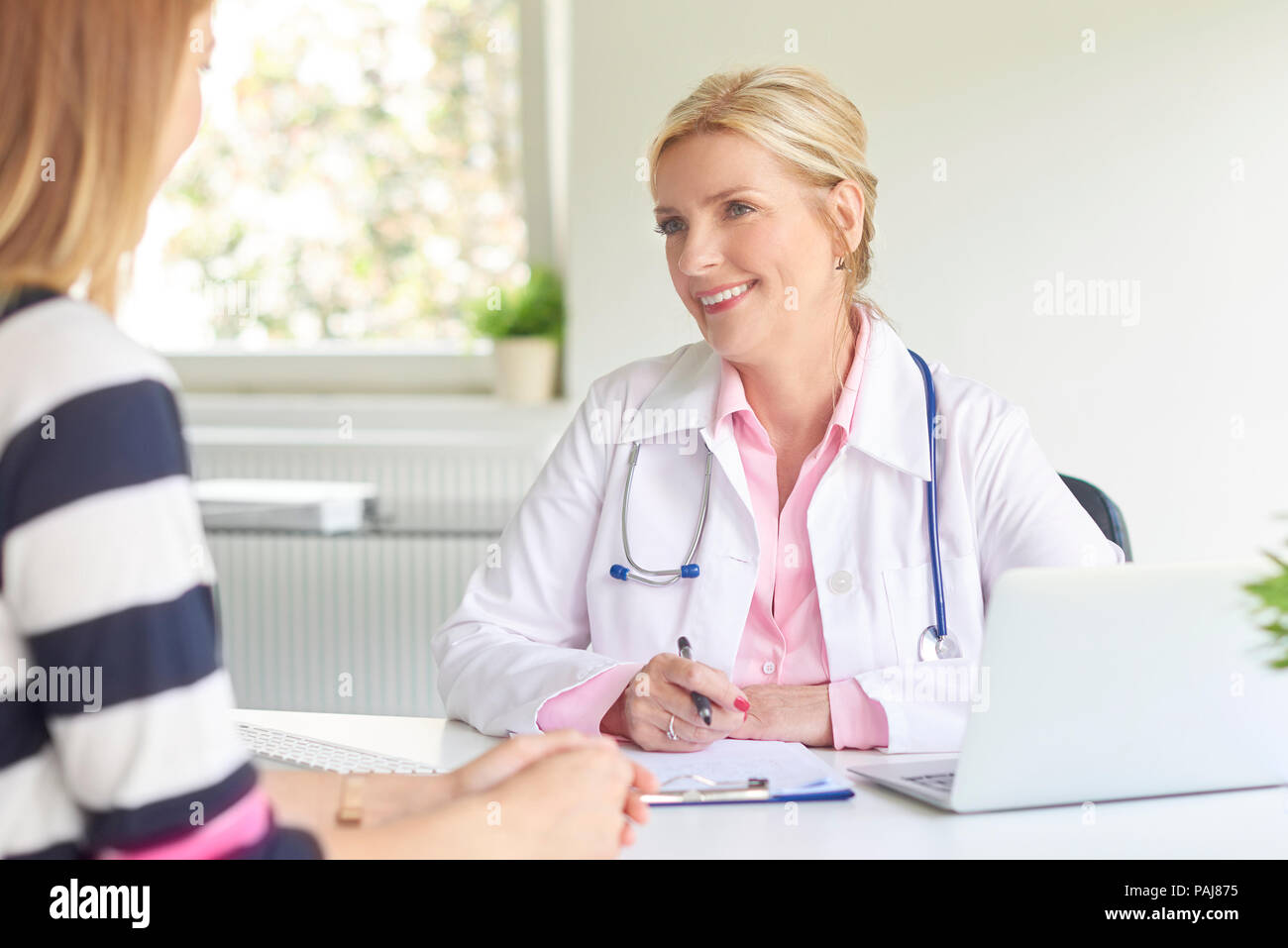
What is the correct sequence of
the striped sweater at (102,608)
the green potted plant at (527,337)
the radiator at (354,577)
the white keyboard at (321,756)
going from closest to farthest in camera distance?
the striped sweater at (102,608), the white keyboard at (321,756), the radiator at (354,577), the green potted plant at (527,337)

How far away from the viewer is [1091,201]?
9.75 feet

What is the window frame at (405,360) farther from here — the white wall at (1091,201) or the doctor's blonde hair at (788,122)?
the doctor's blonde hair at (788,122)

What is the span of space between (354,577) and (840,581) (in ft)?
6.54

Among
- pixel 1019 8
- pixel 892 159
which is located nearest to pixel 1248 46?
pixel 1019 8

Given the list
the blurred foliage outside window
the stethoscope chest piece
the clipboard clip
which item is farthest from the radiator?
the clipboard clip

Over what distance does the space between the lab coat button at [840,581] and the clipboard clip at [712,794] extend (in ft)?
1.49

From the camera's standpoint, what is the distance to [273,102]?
144 inches

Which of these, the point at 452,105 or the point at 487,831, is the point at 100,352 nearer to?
the point at 487,831

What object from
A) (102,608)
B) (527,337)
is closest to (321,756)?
(102,608)

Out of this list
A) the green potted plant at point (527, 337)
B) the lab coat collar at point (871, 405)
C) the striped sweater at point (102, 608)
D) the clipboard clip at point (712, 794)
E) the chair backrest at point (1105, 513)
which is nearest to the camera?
the striped sweater at point (102, 608)

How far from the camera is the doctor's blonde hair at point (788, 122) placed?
68.9 inches

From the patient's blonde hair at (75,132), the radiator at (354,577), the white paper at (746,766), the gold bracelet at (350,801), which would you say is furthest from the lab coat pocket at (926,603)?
the radiator at (354,577)

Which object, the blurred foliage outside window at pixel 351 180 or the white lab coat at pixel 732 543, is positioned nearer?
the white lab coat at pixel 732 543

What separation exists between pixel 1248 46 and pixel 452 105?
1.99 metres
